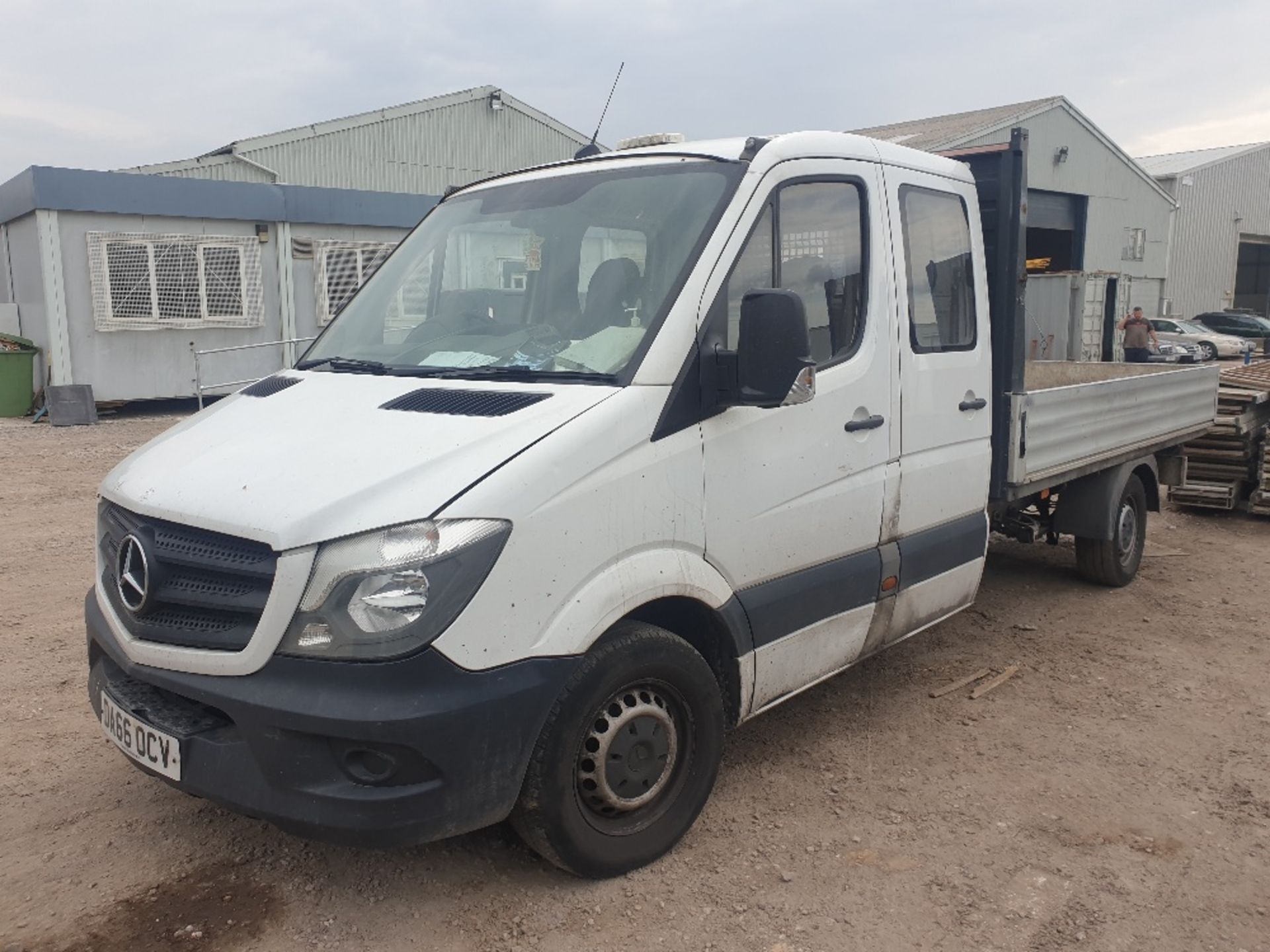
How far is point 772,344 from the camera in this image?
10.1 feet

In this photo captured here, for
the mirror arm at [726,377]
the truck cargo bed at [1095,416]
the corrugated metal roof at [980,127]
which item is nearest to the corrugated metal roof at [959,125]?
the corrugated metal roof at [980,127]

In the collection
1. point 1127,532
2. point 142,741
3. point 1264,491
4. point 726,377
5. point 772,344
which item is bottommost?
point 1264,491

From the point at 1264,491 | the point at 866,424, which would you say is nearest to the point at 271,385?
the point at 866,424

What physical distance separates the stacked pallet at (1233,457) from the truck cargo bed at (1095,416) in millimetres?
1104

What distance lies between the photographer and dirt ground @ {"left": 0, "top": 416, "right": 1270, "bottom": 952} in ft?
9.86

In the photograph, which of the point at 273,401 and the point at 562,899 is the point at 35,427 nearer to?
the point at 273,401

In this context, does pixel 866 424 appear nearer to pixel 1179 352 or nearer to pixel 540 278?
pixel 540 278

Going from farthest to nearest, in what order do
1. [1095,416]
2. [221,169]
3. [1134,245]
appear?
1. [1134,245]
2. [221,169]
3. [1095,416]

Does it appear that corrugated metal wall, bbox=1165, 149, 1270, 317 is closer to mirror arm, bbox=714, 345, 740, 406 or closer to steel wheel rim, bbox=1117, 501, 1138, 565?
steel wheel rim, bbox=1117, 501, 1138, 565

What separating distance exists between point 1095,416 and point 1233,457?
406 cm

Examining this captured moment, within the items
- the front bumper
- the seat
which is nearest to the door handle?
the seat

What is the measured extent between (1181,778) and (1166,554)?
4.21m

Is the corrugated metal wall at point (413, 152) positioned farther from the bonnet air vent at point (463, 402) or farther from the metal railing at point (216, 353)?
the bonnet air vent at point (463, 402)

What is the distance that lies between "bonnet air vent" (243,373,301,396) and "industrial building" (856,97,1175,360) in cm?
2583
